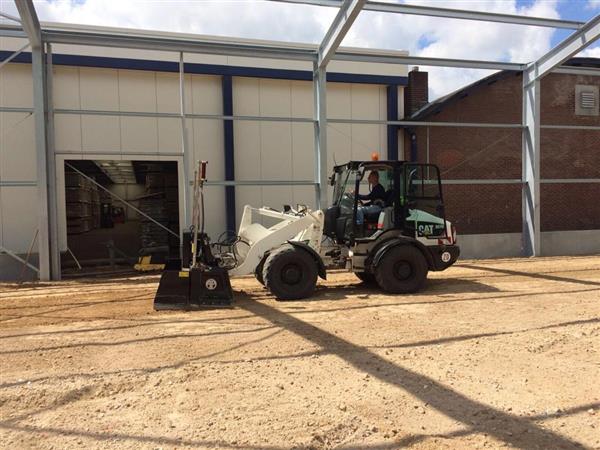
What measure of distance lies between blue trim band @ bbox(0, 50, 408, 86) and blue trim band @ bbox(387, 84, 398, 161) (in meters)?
0.30

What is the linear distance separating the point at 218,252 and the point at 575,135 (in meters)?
15.6

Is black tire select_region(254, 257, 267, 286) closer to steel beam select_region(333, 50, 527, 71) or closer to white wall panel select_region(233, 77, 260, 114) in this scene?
steel beam select_region(333, 50, 527, 71)

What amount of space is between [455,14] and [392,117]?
15.9ft

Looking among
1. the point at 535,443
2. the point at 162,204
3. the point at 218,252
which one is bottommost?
the point at 535,443

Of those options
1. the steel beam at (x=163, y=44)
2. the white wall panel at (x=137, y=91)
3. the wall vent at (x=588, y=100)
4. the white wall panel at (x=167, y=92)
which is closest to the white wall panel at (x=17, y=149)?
the white wall panel at (x=137, y=91)

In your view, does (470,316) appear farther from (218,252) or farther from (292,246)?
(218,252)

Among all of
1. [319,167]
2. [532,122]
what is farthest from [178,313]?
[532,122]

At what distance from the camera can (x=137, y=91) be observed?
1428 cm

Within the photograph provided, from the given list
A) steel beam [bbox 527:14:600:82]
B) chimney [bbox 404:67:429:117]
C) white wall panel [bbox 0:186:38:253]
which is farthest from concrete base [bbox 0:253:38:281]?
steel beam [bbox 527:14:600:82]

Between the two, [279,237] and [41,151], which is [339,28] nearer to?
[279,237]

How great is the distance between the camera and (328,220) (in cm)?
911

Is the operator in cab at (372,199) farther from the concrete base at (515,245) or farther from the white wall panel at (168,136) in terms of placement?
the concrete base at (515,245)

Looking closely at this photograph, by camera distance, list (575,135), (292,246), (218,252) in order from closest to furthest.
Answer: (292,246) → (218,252) → (575,135)

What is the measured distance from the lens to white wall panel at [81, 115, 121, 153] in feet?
46.2
